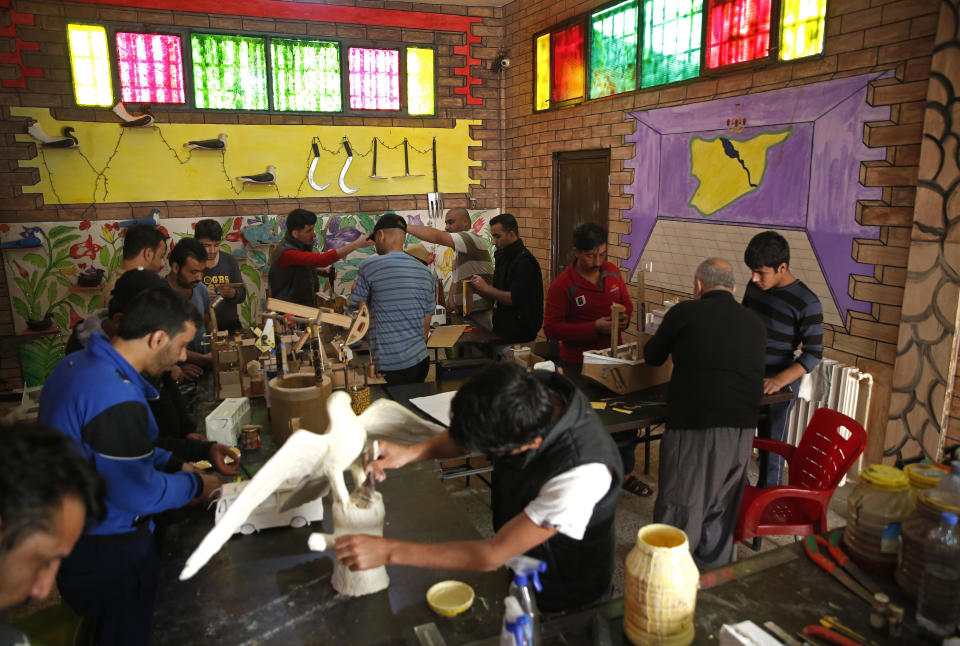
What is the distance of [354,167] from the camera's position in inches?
292

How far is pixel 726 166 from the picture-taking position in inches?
193

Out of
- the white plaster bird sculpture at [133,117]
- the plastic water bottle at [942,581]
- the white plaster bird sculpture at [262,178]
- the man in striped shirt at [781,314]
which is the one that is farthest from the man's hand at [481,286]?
the white plaster bird sculpture at [133,117]

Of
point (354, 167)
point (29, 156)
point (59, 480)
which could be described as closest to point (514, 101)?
point (354, 167)

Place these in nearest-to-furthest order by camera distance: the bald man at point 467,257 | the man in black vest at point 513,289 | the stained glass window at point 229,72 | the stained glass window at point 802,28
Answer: the stained glass window at point 802,28 < the man in black vest at point 513,289 < the bald man at point 467,257 < the stained glass window at point 229,72

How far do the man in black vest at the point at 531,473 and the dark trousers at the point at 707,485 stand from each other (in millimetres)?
1258

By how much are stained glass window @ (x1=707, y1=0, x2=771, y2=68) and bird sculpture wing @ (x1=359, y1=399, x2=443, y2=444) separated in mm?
3939

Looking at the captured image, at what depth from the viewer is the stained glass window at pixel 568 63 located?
21.2ft

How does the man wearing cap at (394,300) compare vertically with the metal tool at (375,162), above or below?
below

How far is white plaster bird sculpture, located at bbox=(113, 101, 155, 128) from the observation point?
632 centimetres

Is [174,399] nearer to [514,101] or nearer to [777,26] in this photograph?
[777,26]

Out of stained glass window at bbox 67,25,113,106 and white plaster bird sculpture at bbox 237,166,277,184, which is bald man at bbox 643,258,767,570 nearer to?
white plaster bird sculpture at bbox 237,166,277,184

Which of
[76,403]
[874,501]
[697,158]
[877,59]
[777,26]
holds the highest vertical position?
[777,26]

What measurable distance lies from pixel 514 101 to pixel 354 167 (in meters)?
2.14

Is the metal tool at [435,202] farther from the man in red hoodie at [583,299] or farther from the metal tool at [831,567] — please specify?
the metal tool at [831,567]
